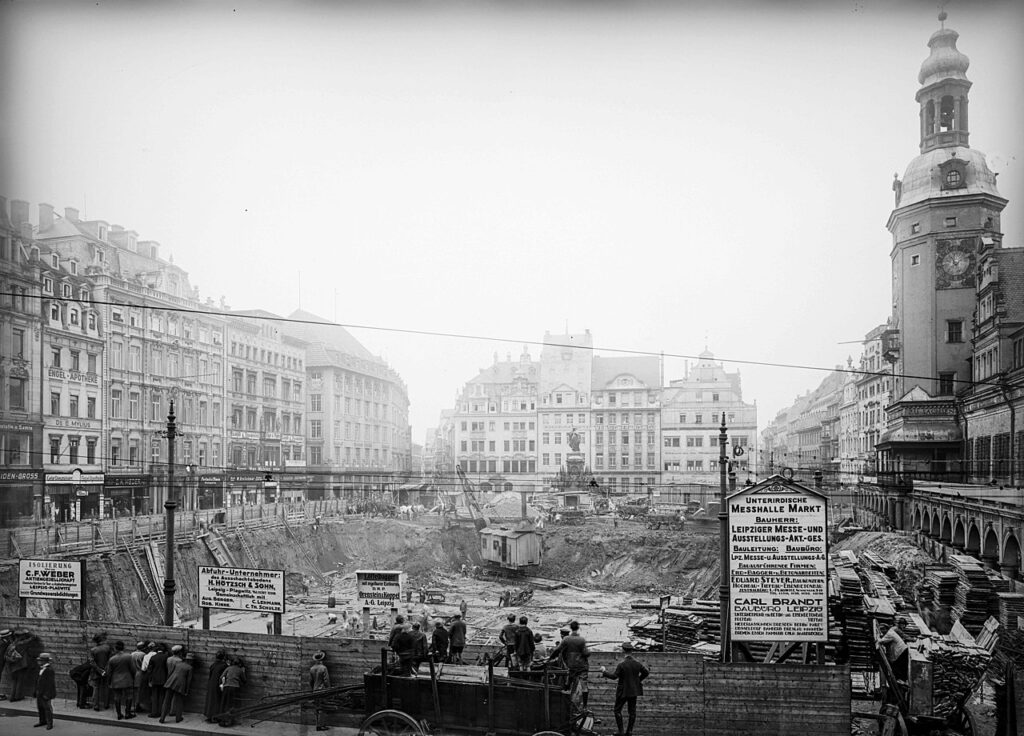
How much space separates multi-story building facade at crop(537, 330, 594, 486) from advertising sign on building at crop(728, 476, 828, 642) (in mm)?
34390

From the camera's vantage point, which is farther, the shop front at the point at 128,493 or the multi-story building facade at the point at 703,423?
the multi-story building facade at the point at 703,423

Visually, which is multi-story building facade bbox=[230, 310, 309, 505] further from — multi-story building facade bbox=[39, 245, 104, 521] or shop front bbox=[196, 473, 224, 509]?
multi-story building facade bbox=[39, 245, 104, 521]

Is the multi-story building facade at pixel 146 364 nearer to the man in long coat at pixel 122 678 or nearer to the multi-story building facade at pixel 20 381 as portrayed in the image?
the multi-story building facade at pixel 20 381

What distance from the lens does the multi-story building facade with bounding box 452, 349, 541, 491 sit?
46125mm

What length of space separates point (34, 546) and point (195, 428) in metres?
11.9

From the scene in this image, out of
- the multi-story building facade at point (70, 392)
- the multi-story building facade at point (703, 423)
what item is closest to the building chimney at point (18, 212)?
the multi-story building facade at point (70, 392)

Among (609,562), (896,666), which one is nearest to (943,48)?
(896,666)

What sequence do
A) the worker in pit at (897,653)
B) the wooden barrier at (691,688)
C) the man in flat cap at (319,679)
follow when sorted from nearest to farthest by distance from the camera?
the wooden barrier at (691,688)
the man in flat cap at (319,679)
the worker in pit at (897,653)

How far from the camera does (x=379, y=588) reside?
18.7 m

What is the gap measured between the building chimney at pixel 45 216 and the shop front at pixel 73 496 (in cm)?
911

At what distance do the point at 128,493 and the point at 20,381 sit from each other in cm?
832

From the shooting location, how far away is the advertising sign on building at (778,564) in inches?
410

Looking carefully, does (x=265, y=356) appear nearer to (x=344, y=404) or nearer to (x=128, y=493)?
(x=344, y=404)

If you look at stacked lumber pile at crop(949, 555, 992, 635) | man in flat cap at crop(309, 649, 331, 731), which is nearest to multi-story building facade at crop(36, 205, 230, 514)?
man in flat cap at crop(309, 649, 331, 731)
